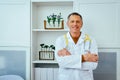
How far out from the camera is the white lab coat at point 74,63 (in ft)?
5.54

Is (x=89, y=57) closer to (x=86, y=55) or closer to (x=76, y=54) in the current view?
(x=86, y=55)

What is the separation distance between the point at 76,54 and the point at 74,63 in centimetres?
12

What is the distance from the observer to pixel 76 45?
181 cm

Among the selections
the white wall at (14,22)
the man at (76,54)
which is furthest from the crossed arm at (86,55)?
the white wall at (14,22)

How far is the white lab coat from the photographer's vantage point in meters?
1.69

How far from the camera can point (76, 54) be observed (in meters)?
1.78

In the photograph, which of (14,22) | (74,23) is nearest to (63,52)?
(74,23)

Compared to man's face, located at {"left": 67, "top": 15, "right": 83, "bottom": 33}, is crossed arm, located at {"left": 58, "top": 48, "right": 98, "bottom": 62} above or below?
below

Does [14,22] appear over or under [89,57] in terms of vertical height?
over

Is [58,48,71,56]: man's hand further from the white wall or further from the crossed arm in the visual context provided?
the white wall

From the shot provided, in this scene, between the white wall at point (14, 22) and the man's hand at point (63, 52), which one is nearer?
the man's hand at point (63, 52)

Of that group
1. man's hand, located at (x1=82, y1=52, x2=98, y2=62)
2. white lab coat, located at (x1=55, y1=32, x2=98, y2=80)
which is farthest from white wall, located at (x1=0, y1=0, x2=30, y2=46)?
man's hand, located at (x1=82, y1=52, x2=98, y2=62)

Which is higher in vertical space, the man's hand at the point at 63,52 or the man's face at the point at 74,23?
the man's face at the point at 74,23

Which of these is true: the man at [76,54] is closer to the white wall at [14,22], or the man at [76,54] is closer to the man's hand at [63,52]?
the man's hand at [63,52]
